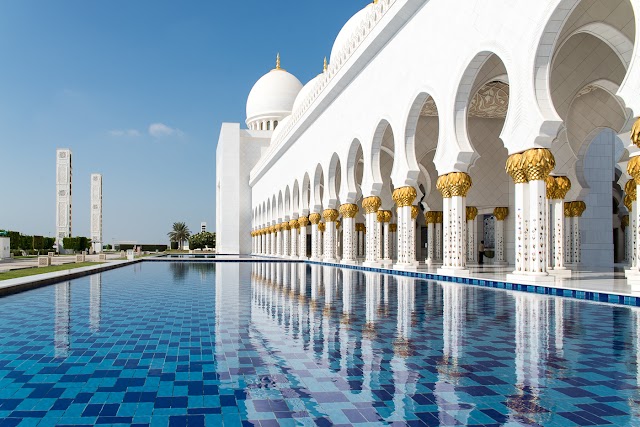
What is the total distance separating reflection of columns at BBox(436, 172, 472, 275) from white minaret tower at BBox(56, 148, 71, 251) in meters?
32.0

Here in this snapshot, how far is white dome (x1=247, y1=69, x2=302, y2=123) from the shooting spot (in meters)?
31.3

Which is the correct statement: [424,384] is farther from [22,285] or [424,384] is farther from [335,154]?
[335,154]

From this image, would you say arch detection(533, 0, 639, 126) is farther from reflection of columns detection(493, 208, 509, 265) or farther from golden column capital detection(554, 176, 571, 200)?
reflection of columns detection(493, 208, 509, 265)

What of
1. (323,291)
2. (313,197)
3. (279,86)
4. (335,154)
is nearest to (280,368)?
(323,291)

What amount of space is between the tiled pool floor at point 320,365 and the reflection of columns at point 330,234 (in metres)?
10.6

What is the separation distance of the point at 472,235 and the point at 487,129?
288 centimetres

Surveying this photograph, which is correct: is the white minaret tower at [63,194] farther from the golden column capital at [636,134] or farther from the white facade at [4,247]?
the golden column capital at [636,134]

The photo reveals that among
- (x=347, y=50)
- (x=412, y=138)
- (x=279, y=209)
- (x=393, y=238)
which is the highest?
(x=347, y=50)

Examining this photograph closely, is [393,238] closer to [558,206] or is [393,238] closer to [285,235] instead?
[285,235]

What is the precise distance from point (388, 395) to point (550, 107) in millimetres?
5310

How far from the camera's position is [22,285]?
22.1 ft

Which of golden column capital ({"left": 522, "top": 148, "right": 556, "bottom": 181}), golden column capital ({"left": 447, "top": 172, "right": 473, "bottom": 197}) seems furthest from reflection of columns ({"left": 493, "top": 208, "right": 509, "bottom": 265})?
golden column capital ({"left": 522, "top": 148, "right": 556, "bottom": 181})

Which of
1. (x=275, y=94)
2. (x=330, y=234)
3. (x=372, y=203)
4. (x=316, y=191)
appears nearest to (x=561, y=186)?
(x=372, y=203)

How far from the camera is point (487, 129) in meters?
14.4
